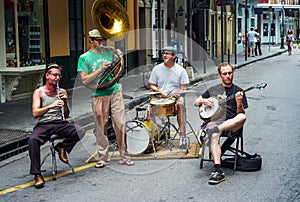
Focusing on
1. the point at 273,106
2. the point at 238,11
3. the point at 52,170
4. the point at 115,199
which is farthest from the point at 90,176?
the point at 238,11

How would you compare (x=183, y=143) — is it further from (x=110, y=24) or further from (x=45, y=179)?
(x=45, y=179)

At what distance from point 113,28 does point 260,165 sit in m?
2.80

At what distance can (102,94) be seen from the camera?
283 inches

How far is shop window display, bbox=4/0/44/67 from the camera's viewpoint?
41.1 ft

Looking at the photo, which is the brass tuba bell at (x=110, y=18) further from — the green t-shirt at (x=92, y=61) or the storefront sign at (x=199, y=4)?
the storefront sign at (x=199, y=4)

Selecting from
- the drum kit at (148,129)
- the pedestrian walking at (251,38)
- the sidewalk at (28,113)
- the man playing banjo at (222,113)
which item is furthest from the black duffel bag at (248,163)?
the pedestrian walking at (251,38)

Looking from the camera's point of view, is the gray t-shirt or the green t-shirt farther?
the gray t-shirt

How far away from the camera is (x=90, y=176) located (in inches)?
267

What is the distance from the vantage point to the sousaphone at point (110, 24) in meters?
7.07

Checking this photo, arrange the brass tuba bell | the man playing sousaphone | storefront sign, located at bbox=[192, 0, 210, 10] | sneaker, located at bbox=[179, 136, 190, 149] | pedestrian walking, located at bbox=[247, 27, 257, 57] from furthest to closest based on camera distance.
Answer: pedestrian walking, located at bbox=[247, 27, 257, 57] < storefront sign, located at bbox=[192, 0, 210, 10] < sneaker, located at bbox=[179, 136, 190, 149] < the brass tuba bell < the man playing sousaphone

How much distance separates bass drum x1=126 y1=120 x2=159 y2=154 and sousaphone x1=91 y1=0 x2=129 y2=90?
0.75m

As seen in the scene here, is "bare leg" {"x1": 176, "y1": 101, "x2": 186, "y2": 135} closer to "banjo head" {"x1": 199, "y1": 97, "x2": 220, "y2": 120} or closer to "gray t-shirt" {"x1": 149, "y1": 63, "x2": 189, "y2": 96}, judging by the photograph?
"gray t-shirt" {"x1": 149, "y1": 63, "x2": 189, "y2": 96}

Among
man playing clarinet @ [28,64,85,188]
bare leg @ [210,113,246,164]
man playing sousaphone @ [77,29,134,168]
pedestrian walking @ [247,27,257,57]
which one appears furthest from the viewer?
pedestrian walking @ [247,27,257,57]

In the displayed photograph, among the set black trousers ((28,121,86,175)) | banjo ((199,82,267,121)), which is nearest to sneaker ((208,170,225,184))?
banjo ((199,82,267,121))
